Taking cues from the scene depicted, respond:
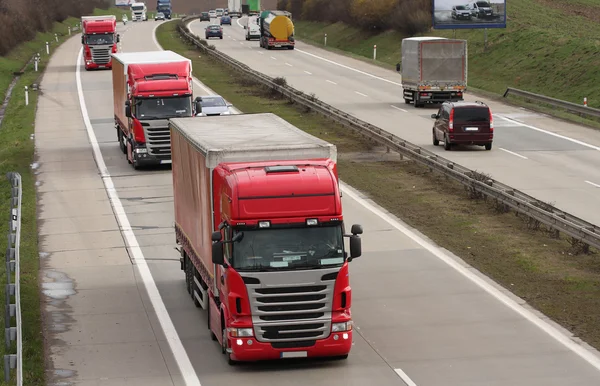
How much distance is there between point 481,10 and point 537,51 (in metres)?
4.90

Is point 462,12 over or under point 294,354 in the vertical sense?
under

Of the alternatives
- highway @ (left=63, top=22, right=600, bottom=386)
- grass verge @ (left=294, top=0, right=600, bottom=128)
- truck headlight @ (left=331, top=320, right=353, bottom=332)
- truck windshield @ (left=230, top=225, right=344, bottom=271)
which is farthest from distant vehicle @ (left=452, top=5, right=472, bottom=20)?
truck windshield @ (left=230, top=225, right=344, bottom=271)

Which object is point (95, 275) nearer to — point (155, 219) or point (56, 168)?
point (155, 219)

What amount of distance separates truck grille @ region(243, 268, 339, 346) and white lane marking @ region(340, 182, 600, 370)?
4.11m

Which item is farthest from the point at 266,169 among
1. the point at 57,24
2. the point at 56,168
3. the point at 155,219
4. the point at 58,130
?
the point at 57,24

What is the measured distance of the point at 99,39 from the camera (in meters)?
74.1

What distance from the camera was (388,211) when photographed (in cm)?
2872

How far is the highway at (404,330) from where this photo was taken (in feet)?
52.1

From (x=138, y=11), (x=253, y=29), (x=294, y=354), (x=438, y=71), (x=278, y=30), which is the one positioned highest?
(x=294, y=354)

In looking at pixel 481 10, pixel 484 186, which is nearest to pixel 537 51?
pixel 481 10

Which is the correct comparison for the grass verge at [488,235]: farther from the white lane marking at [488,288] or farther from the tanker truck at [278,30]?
the tanker truck at [278,30]

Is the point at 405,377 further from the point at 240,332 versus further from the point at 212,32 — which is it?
the point at 212,32

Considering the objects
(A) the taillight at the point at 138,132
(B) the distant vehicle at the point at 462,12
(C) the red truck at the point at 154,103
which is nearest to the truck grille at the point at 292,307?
(C) the red truck at the point at 154,103

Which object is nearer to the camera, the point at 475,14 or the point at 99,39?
the point at 475,14
